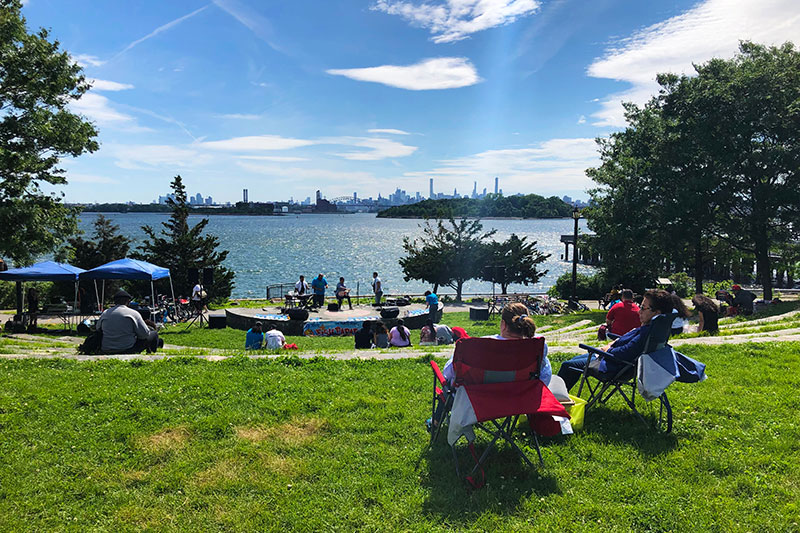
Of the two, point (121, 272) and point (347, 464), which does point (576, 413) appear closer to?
point (347, 464)

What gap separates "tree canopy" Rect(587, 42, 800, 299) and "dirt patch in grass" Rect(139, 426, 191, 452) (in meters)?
21.2

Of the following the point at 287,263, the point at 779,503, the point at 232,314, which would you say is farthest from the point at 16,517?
the point at 287,263

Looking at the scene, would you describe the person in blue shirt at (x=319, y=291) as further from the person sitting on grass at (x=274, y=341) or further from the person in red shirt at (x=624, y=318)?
the person in red shirt at (x=624, y=318)

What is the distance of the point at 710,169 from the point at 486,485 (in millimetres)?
21788

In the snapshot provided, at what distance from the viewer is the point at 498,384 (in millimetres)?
3895

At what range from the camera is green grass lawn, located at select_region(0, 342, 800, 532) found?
3.30 meters

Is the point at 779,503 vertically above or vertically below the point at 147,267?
below

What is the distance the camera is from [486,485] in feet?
12.1

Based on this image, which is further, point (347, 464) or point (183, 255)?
point (183, 255)

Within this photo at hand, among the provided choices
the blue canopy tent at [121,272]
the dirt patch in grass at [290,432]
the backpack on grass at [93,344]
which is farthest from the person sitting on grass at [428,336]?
the blue canopy tent at [121,272]

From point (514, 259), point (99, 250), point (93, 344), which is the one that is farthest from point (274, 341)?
point (514, 259)

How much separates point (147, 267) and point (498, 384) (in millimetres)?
16011

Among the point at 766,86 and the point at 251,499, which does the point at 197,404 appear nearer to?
the point at 251,499

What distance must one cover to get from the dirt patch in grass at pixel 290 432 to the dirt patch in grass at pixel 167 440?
46cm
